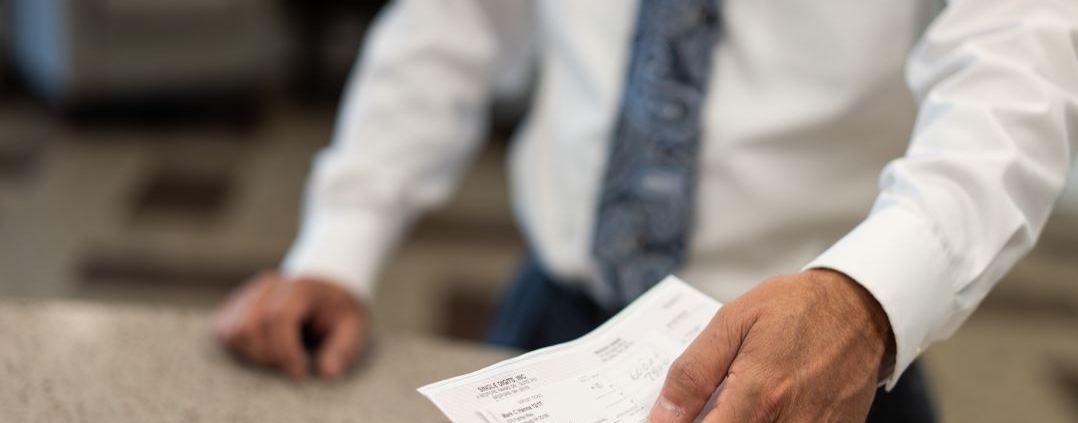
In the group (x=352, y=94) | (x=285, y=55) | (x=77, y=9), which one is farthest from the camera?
Result: (x=285, y=55)

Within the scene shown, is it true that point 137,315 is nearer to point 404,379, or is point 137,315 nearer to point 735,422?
point 404,379

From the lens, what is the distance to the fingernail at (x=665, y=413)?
19.3 inches

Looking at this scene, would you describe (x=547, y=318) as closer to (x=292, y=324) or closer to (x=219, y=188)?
(x=292, y=324)

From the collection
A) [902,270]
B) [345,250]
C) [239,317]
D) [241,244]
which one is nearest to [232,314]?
[239,317]

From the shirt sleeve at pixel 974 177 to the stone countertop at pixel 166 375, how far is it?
278mm

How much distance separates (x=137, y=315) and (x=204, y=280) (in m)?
1.62

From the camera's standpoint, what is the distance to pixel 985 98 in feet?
1.96

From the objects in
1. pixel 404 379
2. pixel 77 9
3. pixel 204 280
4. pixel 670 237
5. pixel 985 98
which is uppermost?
pixel 985 98

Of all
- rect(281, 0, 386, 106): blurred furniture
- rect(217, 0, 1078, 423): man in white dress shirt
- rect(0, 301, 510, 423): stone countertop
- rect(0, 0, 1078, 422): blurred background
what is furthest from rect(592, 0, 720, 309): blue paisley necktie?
rect(281, 0, 386, 106): blurred furniture

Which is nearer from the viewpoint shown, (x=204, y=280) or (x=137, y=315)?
(x=137, y=315)

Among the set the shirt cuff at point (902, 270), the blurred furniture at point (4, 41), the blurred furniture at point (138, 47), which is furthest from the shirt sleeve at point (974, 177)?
the blurred furniture at point (4, 41)

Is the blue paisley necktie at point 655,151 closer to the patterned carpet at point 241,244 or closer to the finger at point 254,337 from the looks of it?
the finger at point 254,337

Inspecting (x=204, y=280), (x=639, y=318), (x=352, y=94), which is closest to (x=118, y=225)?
(x=204, y=280)

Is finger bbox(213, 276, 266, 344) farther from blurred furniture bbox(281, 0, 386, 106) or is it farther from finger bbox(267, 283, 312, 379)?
blurred furniture bbox(281, 0, 386, 106)
